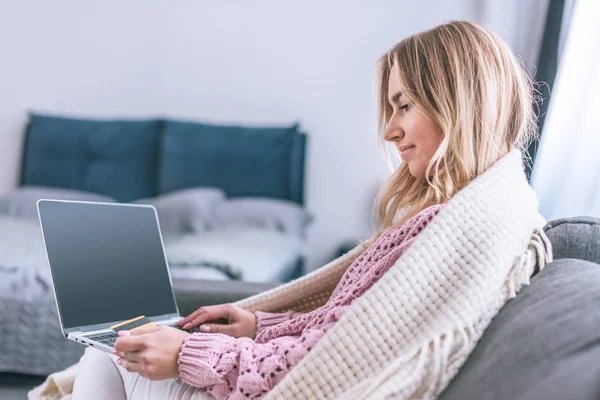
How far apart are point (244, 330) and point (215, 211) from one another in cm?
170

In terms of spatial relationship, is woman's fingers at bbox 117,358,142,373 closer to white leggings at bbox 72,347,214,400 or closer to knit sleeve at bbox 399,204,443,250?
white leggings at bbox 72,347,214,400

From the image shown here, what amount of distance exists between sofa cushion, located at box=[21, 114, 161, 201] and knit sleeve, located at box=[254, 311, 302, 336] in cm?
208

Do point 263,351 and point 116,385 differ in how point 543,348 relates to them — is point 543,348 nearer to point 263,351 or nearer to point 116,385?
point 263,351

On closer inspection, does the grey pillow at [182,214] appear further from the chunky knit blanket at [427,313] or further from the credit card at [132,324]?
the chunky knit blanket at [427,313]

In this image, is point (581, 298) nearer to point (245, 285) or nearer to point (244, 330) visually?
point (244, 330)

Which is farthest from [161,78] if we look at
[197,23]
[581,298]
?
[581,298]

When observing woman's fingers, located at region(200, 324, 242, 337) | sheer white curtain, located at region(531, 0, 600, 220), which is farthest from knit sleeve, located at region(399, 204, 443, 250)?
sheer white curtain, located at region(531, 0, 600, 220)

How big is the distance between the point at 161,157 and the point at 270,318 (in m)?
2.09

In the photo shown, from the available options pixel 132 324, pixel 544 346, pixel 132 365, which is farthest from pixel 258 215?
pixel 544 346

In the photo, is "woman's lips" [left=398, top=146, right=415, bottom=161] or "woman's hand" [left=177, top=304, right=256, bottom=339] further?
"woman's hand" [left=177, top=304, right=256, bottom=339]

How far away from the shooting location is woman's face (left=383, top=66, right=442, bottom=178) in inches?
38.7

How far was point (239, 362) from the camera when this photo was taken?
2.65 ft

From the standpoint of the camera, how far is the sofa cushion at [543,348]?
0.58 m

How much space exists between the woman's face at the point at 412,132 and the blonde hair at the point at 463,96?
2 centimetres
